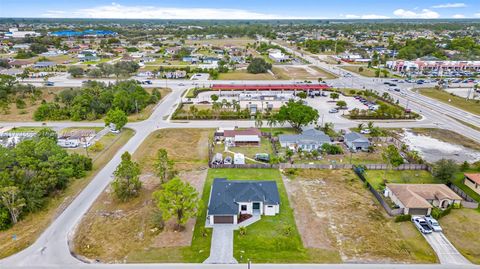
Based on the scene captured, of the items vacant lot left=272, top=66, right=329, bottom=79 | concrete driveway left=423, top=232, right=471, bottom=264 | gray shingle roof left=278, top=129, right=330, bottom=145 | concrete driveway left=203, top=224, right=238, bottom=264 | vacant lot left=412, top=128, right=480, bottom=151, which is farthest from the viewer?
vacant lot left=272, top=66, right=329, bottom=79

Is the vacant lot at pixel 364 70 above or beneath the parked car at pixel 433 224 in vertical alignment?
above

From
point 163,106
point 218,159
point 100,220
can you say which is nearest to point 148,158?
point 218,159

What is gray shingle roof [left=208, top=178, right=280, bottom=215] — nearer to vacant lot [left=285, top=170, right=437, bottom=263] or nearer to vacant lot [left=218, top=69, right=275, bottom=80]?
vacant lot [left=285, top=170, right=437, bottom=263]

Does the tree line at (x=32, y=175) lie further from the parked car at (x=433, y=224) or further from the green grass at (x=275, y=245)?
the parked car at (x=433, y=224)

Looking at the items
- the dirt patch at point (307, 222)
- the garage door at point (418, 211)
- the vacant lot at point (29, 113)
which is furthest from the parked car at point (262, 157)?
the vacant lot at point (29, 113)

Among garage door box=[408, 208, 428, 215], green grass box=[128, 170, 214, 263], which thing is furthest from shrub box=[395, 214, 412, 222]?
green grass box=[128, 170, 214, 263]
